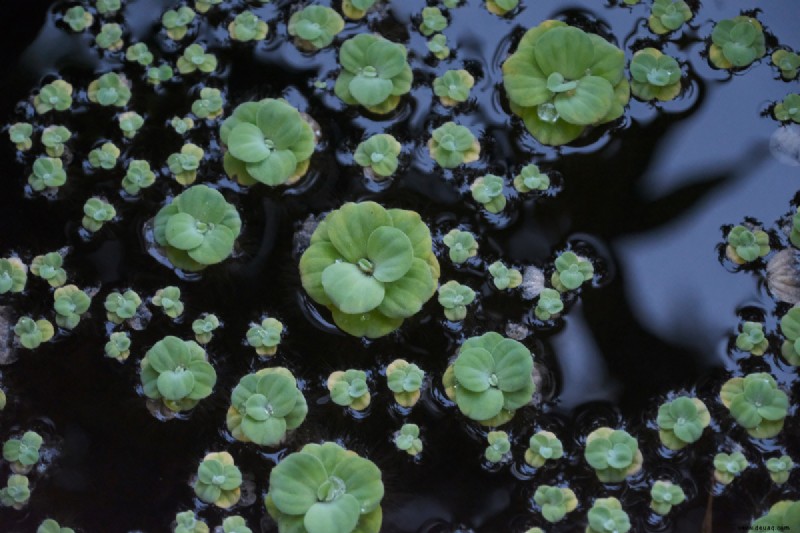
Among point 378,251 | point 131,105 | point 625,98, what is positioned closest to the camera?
point 378,251

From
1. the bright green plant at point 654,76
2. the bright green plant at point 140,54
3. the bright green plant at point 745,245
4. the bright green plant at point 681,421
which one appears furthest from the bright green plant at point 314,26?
the bright green plant at point 681,421

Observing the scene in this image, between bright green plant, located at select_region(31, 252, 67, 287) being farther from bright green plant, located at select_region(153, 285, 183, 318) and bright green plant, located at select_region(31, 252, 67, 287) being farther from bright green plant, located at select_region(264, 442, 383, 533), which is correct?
bright green plant, located at select_region(264, 442, 383, 533)

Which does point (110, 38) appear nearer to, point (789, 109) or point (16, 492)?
point (16, 492)

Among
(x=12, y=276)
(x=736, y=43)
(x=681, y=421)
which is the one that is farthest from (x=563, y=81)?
(x=12, y=276)

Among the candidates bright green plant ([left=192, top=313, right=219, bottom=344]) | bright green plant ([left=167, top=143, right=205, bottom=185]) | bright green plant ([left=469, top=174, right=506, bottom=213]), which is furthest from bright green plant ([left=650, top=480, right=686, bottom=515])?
bright green plant ([left=167, top=143, right=205, bottom=185])

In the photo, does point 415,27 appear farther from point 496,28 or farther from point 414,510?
point 414,510

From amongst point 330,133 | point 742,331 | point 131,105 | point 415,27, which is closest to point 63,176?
point 131,105

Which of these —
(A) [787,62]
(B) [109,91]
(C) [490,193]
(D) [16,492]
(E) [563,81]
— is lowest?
(D) [16,492]
